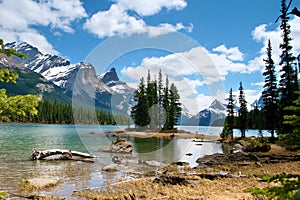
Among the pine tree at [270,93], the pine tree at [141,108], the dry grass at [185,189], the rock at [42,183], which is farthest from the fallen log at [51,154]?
the pine tree at [141,108]

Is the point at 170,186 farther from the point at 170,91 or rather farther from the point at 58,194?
the point at 170,91

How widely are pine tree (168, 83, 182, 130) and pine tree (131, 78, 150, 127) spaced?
7.84 meters

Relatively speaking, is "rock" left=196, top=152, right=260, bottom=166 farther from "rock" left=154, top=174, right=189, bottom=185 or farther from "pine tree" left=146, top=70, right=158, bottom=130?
"pine tree" left=146, top=70, right=158, bottom=130

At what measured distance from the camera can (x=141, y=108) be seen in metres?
86.1

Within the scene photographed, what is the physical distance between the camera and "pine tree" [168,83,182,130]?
87062 mm

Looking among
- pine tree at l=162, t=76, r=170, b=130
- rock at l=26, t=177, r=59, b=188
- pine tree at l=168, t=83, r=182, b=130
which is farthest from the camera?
pine tree at l=168, t=83, r=182, b=130

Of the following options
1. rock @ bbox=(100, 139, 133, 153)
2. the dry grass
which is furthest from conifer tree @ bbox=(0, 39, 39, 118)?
rock @ bbox=(100, 139, 133, 153)

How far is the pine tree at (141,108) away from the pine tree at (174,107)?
25.7 ft

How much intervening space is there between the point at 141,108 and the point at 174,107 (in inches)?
443

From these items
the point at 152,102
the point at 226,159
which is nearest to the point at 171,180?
the point at 226,159

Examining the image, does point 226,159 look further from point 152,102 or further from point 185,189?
point 152,102

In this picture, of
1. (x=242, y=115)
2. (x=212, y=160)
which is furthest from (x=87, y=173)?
(x=242, y=115)

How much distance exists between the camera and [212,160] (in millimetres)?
27062

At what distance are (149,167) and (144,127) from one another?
219 feet
